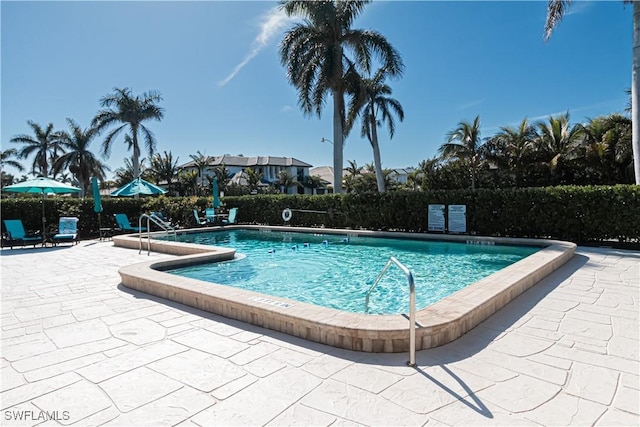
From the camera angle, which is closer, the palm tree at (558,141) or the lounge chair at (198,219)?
the lounge chair at (198,219)

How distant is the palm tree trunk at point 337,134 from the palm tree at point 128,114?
17.2m

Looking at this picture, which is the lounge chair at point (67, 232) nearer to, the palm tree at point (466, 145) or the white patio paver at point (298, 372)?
the white patio paver at point (298, 372)

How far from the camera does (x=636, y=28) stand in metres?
11.9

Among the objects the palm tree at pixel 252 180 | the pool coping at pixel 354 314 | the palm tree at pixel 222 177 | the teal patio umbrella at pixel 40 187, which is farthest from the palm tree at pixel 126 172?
the pool coping at pixel 354 314

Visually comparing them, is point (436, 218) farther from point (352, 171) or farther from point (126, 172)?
point (126, 172)

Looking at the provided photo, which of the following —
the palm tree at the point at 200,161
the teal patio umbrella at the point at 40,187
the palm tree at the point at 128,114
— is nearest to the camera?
the teal patio umbrella at the point at 40,187

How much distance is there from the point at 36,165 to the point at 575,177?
51440mm

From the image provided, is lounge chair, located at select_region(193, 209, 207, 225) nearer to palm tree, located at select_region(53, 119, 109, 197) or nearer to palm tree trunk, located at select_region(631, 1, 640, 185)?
palm tree trunk, located at select_region(631, 1, 640, 185)

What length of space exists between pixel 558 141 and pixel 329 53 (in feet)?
53.1

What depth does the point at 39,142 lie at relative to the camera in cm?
3794

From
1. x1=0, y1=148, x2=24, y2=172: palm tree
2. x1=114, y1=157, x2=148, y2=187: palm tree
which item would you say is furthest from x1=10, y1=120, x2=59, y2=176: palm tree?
x1=114, y1=157, x2=148, y2=187: palm tree

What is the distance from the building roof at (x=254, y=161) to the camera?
56.4 metres

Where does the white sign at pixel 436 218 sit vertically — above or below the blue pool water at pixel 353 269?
above
